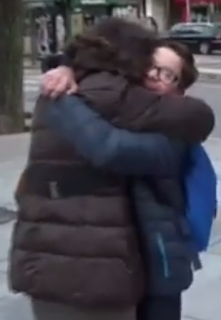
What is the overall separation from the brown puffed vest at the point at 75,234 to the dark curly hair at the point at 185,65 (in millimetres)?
402

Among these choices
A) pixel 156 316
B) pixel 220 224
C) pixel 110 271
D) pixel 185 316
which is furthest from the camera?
pixel 220 224

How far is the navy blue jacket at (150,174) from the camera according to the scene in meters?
2.83

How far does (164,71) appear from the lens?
9.78 ft

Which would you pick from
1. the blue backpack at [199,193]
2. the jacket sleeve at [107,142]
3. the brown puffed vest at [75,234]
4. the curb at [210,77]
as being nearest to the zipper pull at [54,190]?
the brown puffed vest at [75,234]

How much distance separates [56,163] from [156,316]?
611mm

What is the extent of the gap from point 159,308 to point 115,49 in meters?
0.84


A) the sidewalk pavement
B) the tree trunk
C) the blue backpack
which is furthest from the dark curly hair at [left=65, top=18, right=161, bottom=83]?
the tree trunk

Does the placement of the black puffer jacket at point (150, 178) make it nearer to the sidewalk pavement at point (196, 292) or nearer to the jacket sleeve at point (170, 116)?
the jacket sleeve at point (170, 116)

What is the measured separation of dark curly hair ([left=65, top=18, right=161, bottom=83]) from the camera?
2914mm

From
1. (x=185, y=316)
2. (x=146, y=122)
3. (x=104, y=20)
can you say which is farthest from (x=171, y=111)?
(x=185, y=316)

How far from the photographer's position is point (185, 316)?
510 centimetres

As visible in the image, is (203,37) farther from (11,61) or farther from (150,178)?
(150,178)

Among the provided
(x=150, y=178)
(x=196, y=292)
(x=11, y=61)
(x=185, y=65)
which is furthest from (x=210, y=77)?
(x=150, y=178)

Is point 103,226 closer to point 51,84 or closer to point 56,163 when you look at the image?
point 56,163
